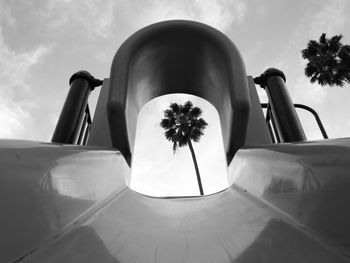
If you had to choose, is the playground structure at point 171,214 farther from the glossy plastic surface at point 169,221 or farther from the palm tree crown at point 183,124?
the palm tree crown at point 183,124

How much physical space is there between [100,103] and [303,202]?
390 cm

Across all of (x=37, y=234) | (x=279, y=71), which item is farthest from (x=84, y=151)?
(x=279, y=71)

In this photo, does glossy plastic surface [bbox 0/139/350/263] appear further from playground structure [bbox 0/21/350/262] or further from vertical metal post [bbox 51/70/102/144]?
vertical metal post [bbox 51/70/102/144]

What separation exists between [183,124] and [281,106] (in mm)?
11129

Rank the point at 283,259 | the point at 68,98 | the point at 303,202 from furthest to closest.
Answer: the point at 68,98, the point at 303,202, the point at 283,259

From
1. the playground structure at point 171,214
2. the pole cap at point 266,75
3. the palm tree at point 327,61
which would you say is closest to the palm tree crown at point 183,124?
the palm tree at point 327,61

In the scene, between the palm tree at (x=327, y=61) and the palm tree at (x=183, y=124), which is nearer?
the palm tree at (x=327, y=61)

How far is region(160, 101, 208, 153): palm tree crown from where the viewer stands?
49.1 feet

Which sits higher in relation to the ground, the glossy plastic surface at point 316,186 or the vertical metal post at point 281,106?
the vertical metal post at point 281,106

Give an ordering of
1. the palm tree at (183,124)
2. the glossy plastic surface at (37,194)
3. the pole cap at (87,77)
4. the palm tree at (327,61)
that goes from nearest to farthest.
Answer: the glossy plastic surface at (37,194), the pole cap at (87,77), the palm tree at (327,61), the palm tree at (183,124)

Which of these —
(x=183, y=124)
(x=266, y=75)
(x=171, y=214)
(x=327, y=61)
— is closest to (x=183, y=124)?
(x=183, y=124)

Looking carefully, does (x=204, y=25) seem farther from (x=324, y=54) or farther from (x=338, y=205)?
(x=324, y=54)

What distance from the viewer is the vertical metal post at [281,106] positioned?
364 cm

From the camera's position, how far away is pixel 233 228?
1.30m
